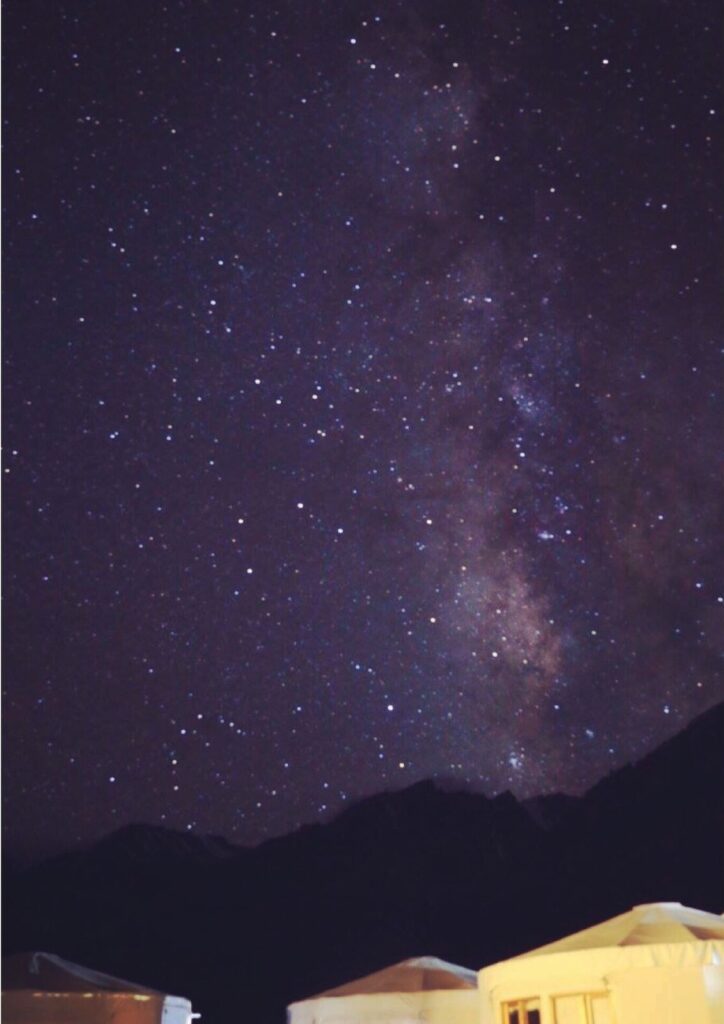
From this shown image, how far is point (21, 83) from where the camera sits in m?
8.83

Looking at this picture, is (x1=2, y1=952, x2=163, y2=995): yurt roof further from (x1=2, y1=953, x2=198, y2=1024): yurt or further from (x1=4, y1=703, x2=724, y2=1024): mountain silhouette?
(x1=4, y1=703, x2=724, y2=1024): mountain silhouette

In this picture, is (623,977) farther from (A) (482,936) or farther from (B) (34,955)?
(A) (482,936)

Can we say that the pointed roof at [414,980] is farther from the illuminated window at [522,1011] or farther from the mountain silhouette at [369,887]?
the mountain silhouette at [369,887]

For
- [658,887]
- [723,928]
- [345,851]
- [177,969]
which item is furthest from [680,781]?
[723,928]

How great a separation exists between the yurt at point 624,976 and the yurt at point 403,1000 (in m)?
2.70

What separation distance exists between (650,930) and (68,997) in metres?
6.82

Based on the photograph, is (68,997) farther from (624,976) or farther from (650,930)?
(650,930)

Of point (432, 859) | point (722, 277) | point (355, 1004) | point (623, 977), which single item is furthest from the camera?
point (432, 859)

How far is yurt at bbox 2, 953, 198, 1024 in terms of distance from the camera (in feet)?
38.9

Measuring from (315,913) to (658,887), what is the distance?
12884 millimetres

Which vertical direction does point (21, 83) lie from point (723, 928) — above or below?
above

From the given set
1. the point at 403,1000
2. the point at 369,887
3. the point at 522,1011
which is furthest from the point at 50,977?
the point at 369,887

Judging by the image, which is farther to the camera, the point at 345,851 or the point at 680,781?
the point at 345,851

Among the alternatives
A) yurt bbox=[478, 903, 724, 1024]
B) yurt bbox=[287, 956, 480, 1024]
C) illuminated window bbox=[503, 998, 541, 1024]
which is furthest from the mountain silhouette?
yurt bbox=[478, 903, 724, 1024]
